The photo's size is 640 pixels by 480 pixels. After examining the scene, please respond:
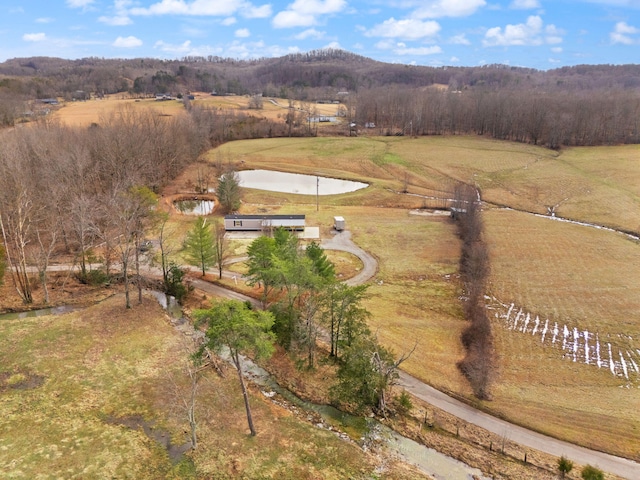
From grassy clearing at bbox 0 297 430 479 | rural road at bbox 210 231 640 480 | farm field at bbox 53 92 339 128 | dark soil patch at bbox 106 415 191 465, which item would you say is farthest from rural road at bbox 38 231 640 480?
farm field at bbox 53 92 339 128

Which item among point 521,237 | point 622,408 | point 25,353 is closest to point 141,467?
point 25,353

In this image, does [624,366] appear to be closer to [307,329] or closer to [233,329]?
[307,329]

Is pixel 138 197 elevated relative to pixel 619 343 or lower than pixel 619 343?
elevated

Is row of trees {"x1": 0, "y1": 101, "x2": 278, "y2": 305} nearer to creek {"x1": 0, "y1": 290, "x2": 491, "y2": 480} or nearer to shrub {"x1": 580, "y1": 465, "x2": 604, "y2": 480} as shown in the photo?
creek {"x1": 0, "y1": 290, "x2": 491, "y2": 480}

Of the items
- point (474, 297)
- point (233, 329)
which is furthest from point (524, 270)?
point (233, 329)

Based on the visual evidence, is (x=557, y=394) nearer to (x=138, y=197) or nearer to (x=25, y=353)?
(x=25, y=353)

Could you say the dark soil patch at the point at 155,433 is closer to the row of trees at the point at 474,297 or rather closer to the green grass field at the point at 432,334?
the green grass field at the point at 432,334
